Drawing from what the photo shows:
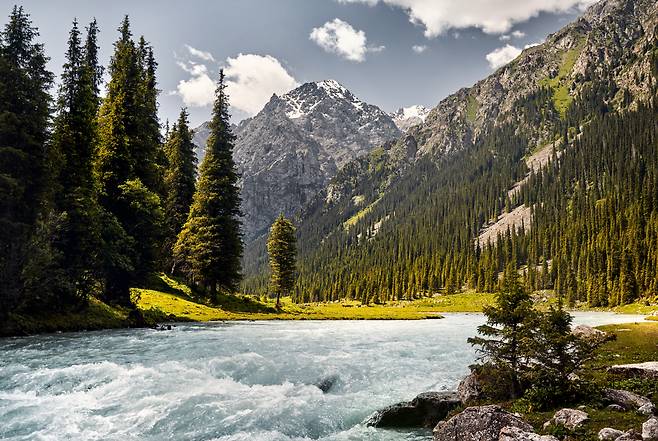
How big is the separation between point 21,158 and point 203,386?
71.4 feet

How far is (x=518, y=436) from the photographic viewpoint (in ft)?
33.5

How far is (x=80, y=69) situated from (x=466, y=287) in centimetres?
15816

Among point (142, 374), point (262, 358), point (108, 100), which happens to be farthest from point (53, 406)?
point (108, 100)

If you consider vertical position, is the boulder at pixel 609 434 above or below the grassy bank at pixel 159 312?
above

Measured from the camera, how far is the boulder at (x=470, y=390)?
596 inches

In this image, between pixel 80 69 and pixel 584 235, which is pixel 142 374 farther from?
pixel 584 235

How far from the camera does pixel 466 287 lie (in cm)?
17100

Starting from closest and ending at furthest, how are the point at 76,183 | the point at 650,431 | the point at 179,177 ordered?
the point at 650,431 < the point at 76,183 < the point at 179,177

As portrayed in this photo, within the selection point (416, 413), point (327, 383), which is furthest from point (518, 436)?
point (327, 383)

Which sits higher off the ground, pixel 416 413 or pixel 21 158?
pixel 21 158

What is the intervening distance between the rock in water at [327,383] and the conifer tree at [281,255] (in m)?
48.1

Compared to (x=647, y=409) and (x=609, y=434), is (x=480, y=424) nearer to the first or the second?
(x=609, y=434)

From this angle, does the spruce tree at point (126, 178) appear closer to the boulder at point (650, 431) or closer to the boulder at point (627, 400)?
the boulder at point (627, 400)

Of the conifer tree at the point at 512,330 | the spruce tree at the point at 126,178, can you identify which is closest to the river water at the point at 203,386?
the conifer tree at the point at 512,330
